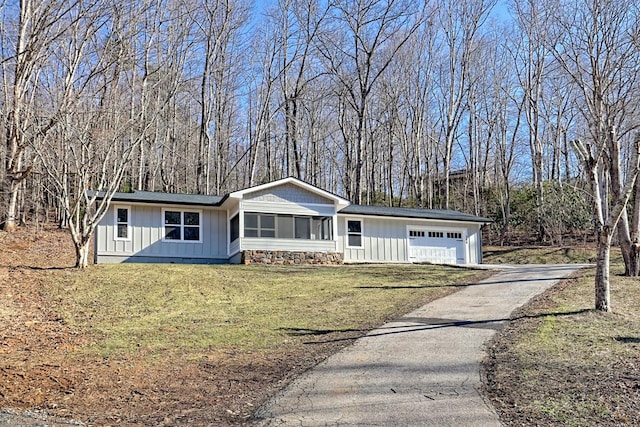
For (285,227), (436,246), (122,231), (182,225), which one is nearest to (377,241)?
(436,246)

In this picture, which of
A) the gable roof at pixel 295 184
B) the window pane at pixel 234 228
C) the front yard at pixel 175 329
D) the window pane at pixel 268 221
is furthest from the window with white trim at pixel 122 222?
the window pane at pixel 268 221

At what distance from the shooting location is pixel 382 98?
1537 inches

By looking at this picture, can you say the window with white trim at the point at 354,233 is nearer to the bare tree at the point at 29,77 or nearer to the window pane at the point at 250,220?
the window pane at the point at 250,220

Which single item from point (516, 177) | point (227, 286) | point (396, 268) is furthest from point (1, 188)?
point (516, 177)

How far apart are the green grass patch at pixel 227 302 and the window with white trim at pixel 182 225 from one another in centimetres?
313

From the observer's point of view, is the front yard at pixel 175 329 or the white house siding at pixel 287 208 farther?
the white house siding at pixel 287 208

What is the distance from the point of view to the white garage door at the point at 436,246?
1036 inches

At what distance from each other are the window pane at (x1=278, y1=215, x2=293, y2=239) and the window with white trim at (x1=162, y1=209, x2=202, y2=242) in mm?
3136

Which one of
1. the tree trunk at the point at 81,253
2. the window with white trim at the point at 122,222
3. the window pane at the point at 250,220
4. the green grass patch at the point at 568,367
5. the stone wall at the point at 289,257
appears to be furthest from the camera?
the window pane at the point at 250,220

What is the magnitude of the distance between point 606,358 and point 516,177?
1440 inches

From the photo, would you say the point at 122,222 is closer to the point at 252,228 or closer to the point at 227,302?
the point at 252,228

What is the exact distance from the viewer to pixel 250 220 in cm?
2242

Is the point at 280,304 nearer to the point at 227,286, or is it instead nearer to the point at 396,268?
the point at 227,286

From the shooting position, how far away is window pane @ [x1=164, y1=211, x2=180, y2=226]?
73.6 ft
